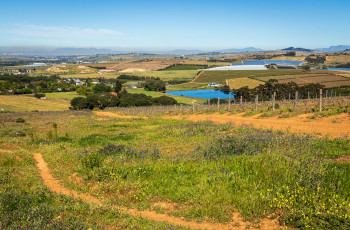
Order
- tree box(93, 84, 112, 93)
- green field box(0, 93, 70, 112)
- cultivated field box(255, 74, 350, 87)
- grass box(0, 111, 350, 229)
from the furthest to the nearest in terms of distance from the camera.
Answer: tree box(93, 84, 112, 93) → cultivated field box(255, 74, 350, 87) → green field box(0, 93, 70, 112) → grass box(0, 111, 350, 229)

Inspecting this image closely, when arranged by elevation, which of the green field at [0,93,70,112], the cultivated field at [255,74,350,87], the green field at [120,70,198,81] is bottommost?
the green field at [0,93,70,112]

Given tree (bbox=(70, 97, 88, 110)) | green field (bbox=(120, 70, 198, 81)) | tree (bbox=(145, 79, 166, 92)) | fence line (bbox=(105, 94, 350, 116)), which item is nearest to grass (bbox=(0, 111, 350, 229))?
fence line (bbox=(105, 94, 350, 116))

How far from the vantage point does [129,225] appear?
18.8 ft

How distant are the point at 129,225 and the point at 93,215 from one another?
1.03m

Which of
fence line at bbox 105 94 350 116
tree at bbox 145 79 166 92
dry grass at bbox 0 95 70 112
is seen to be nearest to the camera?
fence line at bbox 105 94 350 116

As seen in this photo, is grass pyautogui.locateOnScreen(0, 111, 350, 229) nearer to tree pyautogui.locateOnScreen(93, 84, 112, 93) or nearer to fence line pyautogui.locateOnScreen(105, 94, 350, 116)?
fence line pyautogui.locateOnScreen(105, 94, 350, 116)

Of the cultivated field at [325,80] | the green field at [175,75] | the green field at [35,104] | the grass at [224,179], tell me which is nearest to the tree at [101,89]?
the green field at [35,104]

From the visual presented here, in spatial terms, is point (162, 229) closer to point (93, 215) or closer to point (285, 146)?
point (93, 215)

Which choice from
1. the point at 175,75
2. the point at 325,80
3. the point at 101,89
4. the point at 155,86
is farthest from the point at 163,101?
the point at 175,75

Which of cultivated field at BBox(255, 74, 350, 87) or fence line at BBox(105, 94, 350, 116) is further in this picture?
cultivated field at BBox(255, 74, 350, 87)

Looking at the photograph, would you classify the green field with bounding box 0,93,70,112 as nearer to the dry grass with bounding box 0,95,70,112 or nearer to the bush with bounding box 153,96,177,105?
the dry grass with bounding box 0,95,70,112

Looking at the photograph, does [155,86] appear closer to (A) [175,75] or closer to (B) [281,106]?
(A) [175,75]

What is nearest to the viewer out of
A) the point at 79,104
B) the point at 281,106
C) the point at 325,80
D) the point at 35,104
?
the point at 281,106

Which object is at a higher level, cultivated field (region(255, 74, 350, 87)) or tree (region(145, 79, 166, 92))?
cultivated field (region(255, 74, 350, 87))
